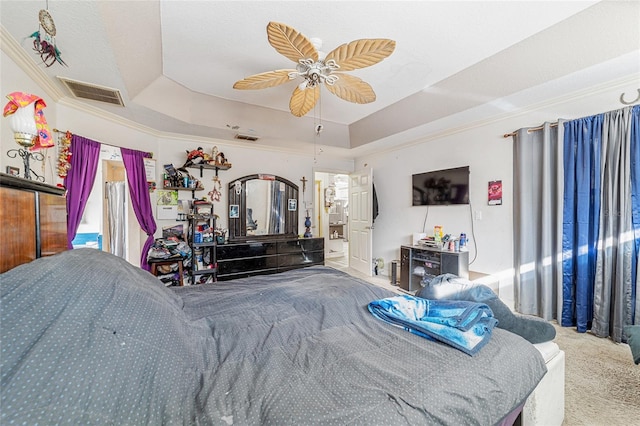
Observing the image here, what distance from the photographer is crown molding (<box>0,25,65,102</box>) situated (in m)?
1.68

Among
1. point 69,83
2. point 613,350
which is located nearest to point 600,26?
point 613,350

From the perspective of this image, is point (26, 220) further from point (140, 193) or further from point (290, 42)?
point (140, 193)

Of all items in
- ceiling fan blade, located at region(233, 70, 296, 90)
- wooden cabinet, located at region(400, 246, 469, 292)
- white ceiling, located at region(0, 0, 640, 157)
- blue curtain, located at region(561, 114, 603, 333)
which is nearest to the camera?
white ceiling, located at region(0, 0, 640, 157)

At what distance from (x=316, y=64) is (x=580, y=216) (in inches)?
117

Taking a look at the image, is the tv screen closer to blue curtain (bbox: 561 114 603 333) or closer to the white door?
the white door

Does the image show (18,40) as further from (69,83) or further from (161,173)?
(161,173)

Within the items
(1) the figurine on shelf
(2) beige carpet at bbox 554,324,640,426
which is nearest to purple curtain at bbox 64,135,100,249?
(1) the figurine on shelf

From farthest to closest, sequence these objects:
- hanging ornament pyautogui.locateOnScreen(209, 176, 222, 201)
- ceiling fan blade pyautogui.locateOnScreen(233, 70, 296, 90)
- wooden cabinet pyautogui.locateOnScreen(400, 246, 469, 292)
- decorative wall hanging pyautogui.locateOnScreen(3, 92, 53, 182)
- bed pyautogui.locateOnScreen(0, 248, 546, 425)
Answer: hanging ornament pyautogui.locateOnScreen(209, 176, 222, 201) → wooden cabinet pyautogui.locateOnScreen(400, 246, 469, 292) → ceiling fan blade pyautogui.locateOnScreen(233, 70, 296, 90) → decorative wall hanging pyautogui.locateOnScreen(3, 92, 53, 182) → bed pyautogui.locateOnScreen(0, 248, 546, 425)

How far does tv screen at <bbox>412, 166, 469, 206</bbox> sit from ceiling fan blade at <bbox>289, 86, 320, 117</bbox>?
2421 mm

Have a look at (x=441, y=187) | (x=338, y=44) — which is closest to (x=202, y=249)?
(x=338, y=44)

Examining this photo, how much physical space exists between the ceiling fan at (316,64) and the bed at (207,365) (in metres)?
1.62

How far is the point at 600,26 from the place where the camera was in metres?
1.96

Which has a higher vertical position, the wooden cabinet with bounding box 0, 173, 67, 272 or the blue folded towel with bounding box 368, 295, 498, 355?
the wooden cabinet with bounding box 0, 173, 67, 272

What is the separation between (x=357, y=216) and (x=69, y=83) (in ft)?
14.5
